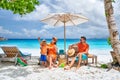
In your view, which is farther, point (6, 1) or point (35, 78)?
point (6, 1)

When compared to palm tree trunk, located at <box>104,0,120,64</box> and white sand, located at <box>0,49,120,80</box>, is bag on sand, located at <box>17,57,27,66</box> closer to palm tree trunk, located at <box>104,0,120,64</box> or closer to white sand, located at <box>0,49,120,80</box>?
white sand, located at <box>0,49,120,80</box>

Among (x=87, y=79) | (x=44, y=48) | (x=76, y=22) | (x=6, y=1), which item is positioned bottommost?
(x=87, y=79)

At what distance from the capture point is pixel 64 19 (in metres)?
14.8

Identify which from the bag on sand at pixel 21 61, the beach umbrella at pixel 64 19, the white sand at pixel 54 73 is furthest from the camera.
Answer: the beach umbrella at pixel 64 19

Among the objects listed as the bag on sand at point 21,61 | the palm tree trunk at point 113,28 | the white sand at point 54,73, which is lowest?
the white sand at point 54,73

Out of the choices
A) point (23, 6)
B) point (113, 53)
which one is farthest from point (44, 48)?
point (113, 53)

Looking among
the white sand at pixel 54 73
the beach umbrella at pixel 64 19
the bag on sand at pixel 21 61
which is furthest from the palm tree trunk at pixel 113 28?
the bag on sand at pixel 21 61

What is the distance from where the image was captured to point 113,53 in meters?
12.5

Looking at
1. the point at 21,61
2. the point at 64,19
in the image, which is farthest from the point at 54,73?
the point at 64,19

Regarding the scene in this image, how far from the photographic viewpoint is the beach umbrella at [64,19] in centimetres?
1400

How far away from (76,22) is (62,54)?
2114mm

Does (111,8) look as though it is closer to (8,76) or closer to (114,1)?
(114,1)

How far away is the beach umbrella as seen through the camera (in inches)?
551

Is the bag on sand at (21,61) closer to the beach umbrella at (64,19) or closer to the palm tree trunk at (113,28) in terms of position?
the beach umbrella at (64,19)
